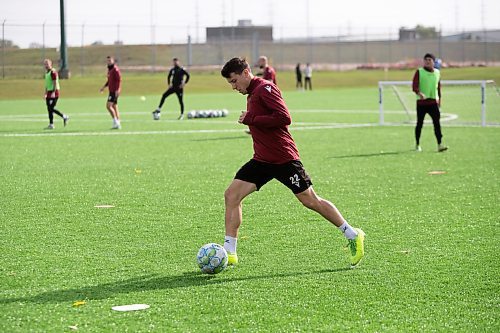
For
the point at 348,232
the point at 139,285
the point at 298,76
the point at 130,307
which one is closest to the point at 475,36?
the point at 298,76

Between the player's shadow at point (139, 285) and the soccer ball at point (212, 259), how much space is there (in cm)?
6

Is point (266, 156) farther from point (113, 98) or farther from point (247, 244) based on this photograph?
point (113, 98)

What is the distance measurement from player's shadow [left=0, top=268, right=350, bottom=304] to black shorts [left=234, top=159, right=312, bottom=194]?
80cm

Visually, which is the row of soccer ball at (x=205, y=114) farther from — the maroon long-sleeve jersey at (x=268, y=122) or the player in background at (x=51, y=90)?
the maroon long-sleeve jersey at (x=268, y=122)

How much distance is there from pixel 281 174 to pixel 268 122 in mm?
527

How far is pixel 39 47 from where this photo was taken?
65750 mm

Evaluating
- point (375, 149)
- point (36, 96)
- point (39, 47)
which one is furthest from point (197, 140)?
point (39, 47)

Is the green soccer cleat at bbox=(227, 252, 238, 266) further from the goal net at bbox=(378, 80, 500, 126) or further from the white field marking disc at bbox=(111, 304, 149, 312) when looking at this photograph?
the goal net at bbox=(378, 80, 500, 126)

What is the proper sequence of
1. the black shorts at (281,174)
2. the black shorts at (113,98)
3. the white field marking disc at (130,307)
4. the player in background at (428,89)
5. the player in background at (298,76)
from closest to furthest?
the white field marking disc at (130,307)
the black shorts at (281,174)
the player in background at (428,89)
the black shorts at (113,98)
the player in background at (298,76)

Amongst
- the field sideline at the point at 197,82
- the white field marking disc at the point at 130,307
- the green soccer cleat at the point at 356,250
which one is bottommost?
the white field marking disc at the point at 130,307

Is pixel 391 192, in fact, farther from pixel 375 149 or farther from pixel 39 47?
pixel 39 47

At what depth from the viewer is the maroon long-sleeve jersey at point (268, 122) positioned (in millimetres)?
8539

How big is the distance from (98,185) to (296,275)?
707cm

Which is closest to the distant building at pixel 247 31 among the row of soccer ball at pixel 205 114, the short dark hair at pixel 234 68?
the row of soccer ball at pixel 205 114
